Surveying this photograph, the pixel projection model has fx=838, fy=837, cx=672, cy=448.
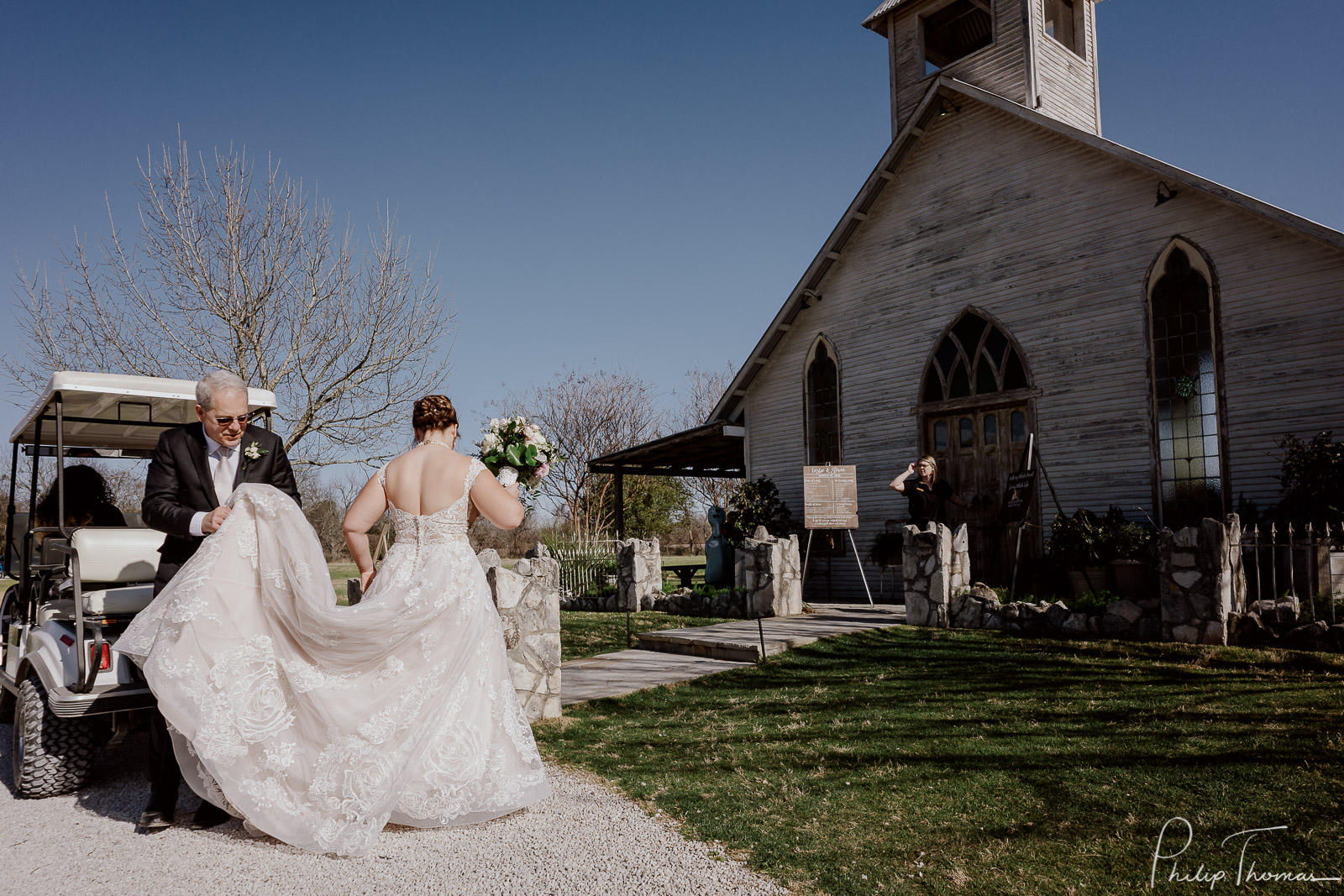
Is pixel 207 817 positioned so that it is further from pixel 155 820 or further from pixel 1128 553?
pixel 1128 553

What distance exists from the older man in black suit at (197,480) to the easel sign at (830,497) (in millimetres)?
9216

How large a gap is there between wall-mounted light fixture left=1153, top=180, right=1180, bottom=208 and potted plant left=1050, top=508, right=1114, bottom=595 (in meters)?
4.69

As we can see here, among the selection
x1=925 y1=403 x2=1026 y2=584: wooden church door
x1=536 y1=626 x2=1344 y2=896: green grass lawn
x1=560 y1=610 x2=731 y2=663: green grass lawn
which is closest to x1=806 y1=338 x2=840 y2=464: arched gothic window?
x1=925 y1=403 x2=1026 y2=584: wooden church door

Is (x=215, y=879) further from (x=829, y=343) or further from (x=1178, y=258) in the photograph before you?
(x=829, y=343)

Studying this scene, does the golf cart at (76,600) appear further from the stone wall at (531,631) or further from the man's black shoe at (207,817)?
the stone wall at (531,631)

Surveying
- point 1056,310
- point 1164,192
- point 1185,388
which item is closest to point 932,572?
point 1185,388

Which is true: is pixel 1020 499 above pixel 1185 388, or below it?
below

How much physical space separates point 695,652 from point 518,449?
18.2ft

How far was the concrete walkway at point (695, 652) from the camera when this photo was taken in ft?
27.8

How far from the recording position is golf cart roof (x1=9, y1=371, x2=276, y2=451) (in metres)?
5.76

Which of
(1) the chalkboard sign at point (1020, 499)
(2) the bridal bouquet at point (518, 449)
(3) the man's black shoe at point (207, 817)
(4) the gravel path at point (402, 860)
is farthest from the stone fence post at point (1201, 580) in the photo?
(3) the man's black shoe at point (207, 817)

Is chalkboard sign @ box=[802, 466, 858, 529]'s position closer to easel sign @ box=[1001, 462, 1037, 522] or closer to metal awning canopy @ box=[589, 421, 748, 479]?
easel sign @ box=[1001, 462, 1037, 522]

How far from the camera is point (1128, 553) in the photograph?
1091cm

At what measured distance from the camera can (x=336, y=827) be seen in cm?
388
